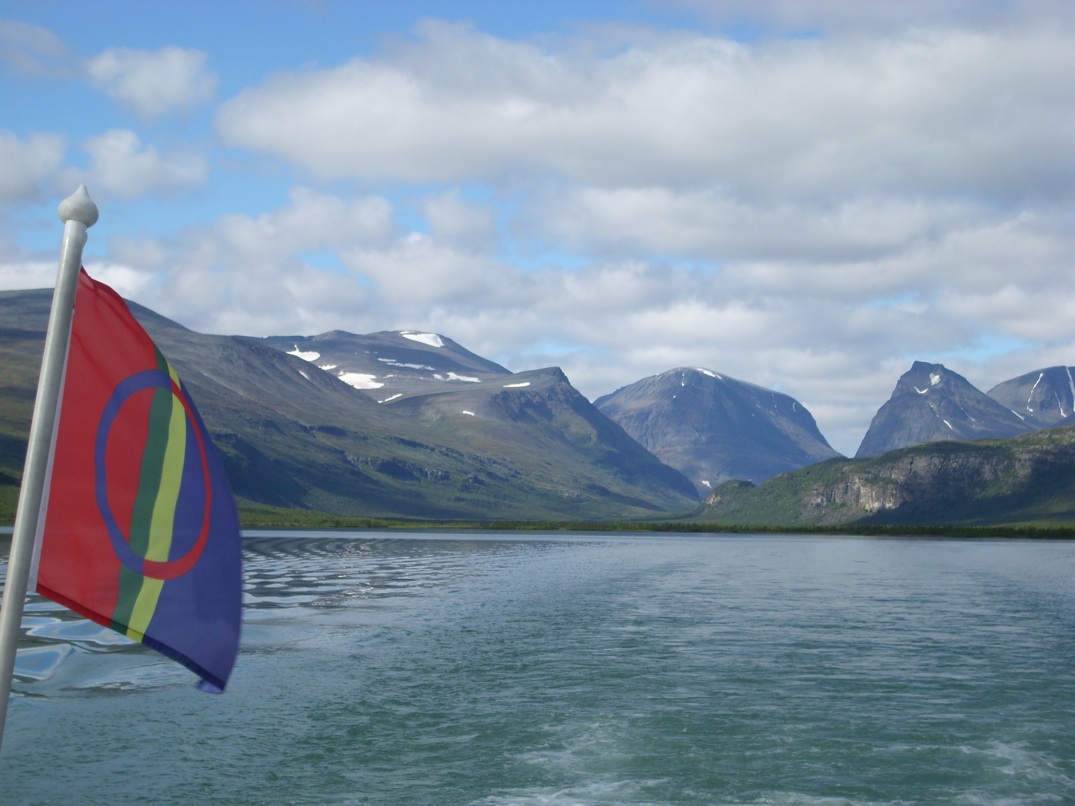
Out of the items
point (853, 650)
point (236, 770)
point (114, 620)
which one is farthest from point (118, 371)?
point (853, 650)

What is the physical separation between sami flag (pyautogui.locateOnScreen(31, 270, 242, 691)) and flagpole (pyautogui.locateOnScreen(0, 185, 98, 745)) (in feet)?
3.90

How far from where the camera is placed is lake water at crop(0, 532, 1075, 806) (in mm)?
32562

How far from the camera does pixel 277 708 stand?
44125 millimetres

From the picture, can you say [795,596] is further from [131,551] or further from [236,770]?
[131,551]

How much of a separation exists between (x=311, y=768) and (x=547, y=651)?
30.1 m

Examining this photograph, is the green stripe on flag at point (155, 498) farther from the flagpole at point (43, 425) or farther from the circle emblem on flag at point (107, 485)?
the flagpole at point (43, 425)

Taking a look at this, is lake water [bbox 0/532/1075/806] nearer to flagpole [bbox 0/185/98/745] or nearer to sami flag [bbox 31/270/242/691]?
sami flag [bbox 31/270/242/691]

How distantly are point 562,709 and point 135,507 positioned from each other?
110 feet

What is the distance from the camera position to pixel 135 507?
14016 mm

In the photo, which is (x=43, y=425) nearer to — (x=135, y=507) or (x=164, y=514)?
(x=135, y=507)

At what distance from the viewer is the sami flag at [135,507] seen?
13.2 meters

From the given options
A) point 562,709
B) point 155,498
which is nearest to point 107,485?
point 155,498

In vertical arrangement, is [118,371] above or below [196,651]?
above

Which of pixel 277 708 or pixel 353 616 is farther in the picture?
pixel 353 616
